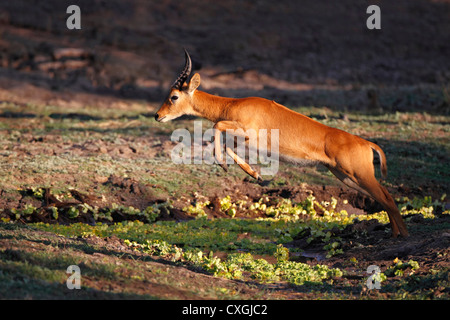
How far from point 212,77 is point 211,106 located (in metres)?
14.9

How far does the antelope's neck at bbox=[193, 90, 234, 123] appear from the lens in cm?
1016

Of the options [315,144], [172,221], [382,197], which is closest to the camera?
[315,144]

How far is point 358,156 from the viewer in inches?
376

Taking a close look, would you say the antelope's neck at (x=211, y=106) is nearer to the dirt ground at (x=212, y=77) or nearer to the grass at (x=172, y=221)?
the grass at (x=172, y=221)

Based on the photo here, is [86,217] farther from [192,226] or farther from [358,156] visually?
[358,156]

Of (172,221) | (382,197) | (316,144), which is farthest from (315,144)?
(172,221)

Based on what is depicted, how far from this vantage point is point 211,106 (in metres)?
10.3

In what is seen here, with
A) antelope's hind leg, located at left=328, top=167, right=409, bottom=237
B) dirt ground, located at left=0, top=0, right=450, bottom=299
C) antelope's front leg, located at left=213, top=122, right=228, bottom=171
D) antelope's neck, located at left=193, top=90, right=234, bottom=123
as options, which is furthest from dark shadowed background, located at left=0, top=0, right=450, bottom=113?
antelope's front leg, located at left=213, top=122, right=228, bottom=171

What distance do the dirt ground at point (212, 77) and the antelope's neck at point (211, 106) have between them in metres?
2.26

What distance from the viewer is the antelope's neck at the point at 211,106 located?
33.3ft

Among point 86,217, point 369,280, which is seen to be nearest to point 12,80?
point 86,217

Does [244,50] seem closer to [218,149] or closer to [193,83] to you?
[193,83]

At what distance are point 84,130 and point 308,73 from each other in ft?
42.7

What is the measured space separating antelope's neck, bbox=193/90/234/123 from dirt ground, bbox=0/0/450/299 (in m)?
2.26
